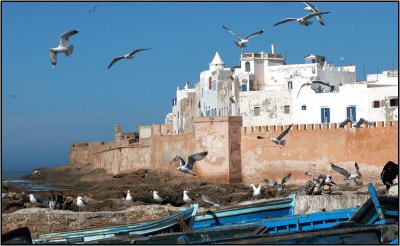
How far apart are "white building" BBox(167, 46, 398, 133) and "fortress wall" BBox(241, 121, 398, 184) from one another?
2.05 meters

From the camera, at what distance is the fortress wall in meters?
28.8

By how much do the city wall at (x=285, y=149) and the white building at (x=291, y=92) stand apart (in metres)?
2.11

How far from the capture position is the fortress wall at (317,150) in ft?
94.6

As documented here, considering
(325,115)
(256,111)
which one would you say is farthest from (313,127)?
(256,111)

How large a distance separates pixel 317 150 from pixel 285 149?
4.01ft

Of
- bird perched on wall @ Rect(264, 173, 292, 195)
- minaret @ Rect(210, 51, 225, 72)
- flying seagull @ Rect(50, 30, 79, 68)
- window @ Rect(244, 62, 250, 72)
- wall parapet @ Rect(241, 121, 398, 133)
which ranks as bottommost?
bird perched on wall @ Rect(264, 173, 292, 195)

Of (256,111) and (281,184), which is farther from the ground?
(256,111)

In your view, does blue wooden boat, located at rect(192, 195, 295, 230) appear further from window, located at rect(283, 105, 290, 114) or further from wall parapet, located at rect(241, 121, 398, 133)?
window, located at rect(283, 105, 290, 114)

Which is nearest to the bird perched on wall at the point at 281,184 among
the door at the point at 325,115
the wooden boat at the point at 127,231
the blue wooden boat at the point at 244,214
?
the door at the point at 325,115

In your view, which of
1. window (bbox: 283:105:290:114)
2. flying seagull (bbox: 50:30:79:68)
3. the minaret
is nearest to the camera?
flying seagull (bbox: 50:30:79:68)

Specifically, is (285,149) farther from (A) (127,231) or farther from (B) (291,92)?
(A) (127,231)

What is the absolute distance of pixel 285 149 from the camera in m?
30.8

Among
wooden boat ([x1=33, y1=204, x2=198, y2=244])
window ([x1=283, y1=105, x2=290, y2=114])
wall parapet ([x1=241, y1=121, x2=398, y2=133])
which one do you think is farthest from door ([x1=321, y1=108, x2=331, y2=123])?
wooden boat ([x1=33, y1=204, x2=198, y2=244])

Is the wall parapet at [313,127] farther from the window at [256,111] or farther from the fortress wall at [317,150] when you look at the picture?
the window at [256,111]
